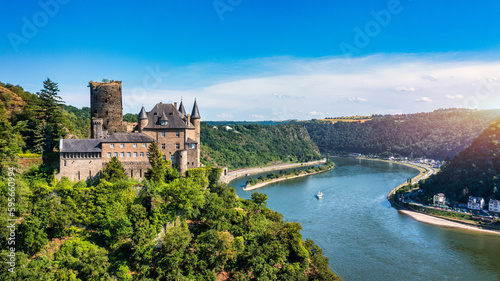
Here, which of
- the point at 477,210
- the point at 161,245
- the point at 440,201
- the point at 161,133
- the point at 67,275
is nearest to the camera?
the point at 67,275

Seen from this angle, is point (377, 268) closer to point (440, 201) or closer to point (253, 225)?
point (253, 225)

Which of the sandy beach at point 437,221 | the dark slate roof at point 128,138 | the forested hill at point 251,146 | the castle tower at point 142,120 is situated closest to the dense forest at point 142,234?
the dark slate roof at point 128,138

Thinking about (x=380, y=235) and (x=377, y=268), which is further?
(x=380, y=235)

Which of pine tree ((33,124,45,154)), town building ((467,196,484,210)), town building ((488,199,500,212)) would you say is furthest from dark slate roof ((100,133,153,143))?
town building ((488,199,500,212))

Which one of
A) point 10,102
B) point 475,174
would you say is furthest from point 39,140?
point 475,174

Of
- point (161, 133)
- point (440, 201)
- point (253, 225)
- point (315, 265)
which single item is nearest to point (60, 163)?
point (161, 133)

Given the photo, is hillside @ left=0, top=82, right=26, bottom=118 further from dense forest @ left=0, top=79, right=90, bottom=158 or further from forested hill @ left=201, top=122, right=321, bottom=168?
forested hill @ left=201, top=122, right=321, bottom=168

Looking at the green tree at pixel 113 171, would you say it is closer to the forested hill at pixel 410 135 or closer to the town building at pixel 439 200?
the town building at pixel 439 200

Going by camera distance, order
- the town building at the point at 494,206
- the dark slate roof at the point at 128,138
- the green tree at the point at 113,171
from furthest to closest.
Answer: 1. the town building at the point at 494,206
2. the dark slate roof at the point at 128,138
3. the green tree at the point at 113,171
